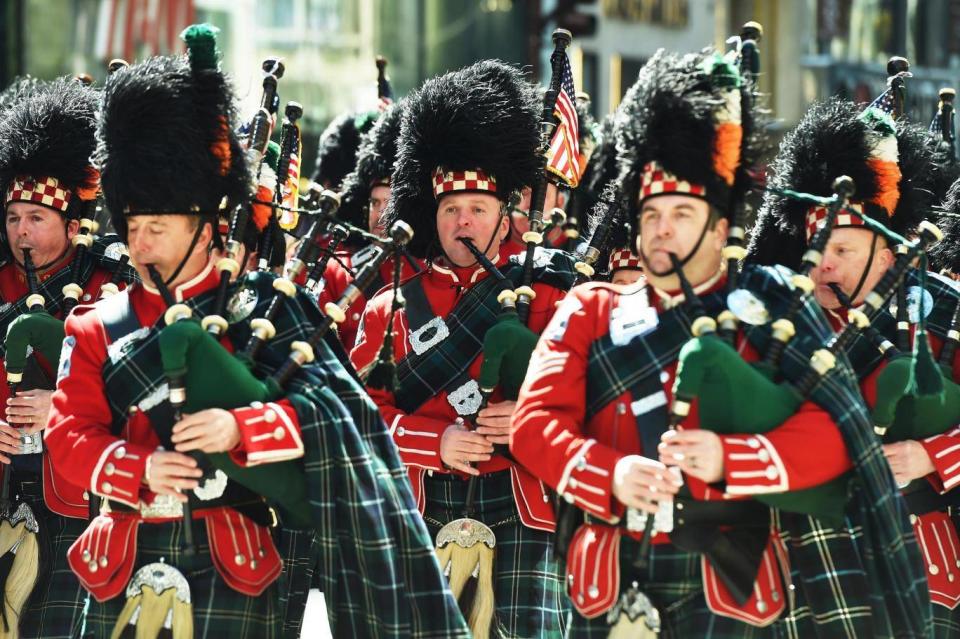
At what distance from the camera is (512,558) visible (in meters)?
5.39

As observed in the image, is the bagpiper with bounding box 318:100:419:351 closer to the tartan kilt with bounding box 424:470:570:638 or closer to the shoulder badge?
the tartan kilt with bounding box 424:470:570:638

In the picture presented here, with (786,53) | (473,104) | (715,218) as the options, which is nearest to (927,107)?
(786,53)

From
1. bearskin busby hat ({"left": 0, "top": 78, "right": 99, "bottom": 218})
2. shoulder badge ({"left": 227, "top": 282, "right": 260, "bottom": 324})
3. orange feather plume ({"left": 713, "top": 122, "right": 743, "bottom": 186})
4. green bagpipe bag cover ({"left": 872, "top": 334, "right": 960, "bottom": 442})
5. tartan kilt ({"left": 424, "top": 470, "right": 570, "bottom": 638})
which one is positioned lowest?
tartan kilt ({"left": 424, "top": 470, "right": 570, "bottom": 638})

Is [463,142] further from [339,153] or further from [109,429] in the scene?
[339,153]

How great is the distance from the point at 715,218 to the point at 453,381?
4.41 feet

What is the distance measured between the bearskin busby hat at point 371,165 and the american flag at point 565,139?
89 centimetres

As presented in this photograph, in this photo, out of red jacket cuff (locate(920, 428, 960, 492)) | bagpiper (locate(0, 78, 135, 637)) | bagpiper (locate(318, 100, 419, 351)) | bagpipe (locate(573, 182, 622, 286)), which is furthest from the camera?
bagpiper (locate(318, 100, 419, 351))

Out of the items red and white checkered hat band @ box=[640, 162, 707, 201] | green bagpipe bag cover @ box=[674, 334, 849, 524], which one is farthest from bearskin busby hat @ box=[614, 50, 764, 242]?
green bagpipe bag cover @ box=[674, 334, 849, 524]

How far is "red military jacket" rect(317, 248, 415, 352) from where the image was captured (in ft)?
20.3

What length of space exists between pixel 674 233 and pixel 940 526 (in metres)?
1.63

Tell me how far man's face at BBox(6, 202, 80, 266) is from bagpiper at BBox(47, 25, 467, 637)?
1.29 metres

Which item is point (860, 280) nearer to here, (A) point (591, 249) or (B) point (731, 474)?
(A) point (591, 249)

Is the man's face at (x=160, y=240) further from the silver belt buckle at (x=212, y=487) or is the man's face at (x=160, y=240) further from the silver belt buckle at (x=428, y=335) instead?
the silver belt buckle at (x=428, y=335)

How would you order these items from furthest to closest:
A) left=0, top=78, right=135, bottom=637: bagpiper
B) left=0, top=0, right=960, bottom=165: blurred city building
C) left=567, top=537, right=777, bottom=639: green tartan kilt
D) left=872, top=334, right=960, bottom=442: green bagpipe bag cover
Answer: left=0, top=0, right=960, bottom=165: blurred city building, left=0, top=78, right=135, bottom=637: bagpiper, left=872, top=334, right=960, bottom=442: green bagpipe bag cover, left=567, top=537, right=777, bottom=639: green tartan kilt
